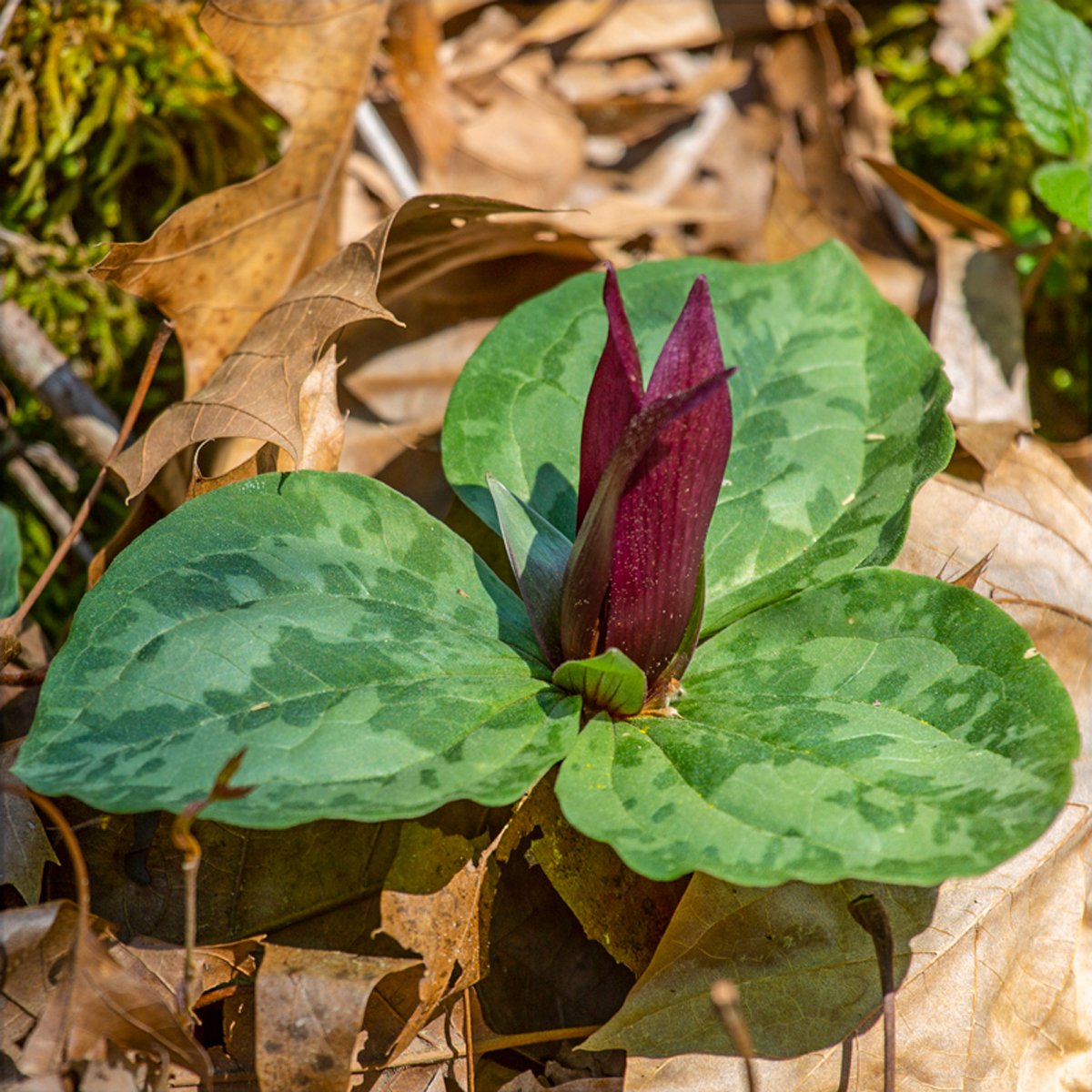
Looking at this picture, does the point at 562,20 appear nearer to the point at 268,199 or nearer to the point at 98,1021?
the point at 268,199

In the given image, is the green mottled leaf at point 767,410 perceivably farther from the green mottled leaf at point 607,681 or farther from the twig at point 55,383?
the twig at point 55,383

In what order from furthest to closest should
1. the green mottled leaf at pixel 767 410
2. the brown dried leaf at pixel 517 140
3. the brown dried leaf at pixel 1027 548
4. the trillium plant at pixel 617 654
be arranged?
the brown dried leaf at pixel 517 140 < the brown dried leaf at pixel 1027 548 < the green mottled leaf at pixel 767 410 < the trillium plant at pixel 617 654

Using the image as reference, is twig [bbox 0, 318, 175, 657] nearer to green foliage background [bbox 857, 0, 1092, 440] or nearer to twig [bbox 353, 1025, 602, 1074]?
twig [bbox 353, 1025, 602, 1074]

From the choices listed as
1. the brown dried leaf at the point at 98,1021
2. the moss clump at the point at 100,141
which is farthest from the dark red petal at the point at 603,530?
the moss clump at the point at 100,141

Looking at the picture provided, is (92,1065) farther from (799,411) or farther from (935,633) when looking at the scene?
(799,411)

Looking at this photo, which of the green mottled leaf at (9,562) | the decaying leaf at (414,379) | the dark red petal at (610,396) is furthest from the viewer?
the decaying leaf at (414,379)

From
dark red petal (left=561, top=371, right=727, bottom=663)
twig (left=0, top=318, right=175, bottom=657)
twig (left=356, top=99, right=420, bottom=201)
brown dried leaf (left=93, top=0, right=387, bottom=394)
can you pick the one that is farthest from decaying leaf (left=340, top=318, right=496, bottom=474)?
dark red petal (left=561, top=371, right=727, bottom=663)

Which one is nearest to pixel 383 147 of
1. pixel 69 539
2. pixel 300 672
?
pixel 69 539
